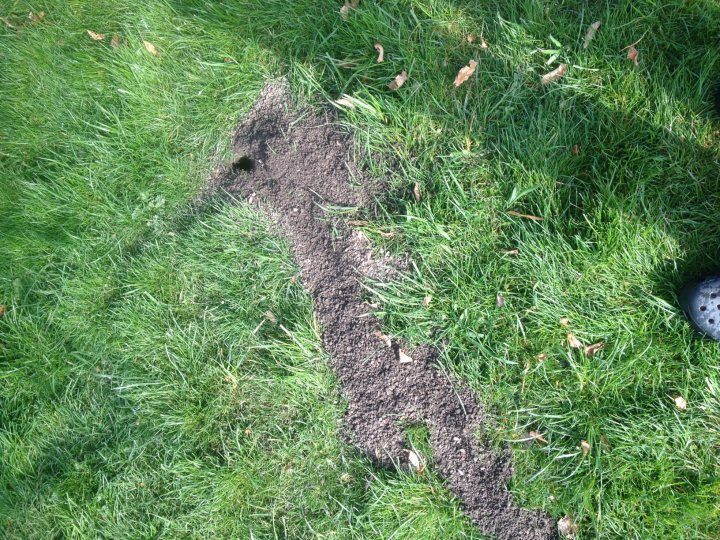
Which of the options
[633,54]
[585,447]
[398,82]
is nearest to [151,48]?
[398,82]

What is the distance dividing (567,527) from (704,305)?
112 centimetres

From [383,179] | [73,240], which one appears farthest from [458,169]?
[73,240]

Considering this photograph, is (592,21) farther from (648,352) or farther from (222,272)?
(222,272)

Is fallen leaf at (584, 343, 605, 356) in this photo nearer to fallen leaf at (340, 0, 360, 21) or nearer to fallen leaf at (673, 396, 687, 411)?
fallen leaf at (673, 396, 687, 411)

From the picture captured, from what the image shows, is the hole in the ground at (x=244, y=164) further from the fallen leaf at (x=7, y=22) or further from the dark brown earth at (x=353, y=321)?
the fallen leaf at (x=7, y=22)

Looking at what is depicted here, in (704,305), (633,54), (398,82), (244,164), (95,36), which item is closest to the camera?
(704,305)

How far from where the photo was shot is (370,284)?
2445 millimetres

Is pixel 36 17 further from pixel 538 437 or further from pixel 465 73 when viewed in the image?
pixel 538 437

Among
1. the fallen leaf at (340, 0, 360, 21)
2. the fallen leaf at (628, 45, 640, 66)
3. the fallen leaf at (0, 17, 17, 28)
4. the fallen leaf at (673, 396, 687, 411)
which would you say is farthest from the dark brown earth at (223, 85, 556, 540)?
the fallen leaf at (0, 17, 17, 28)

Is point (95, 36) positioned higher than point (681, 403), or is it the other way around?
point (95, 36)

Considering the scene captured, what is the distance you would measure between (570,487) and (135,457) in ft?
6.77

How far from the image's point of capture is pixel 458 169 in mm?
2432

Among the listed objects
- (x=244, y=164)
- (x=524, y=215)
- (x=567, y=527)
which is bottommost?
(x=567, y=527)

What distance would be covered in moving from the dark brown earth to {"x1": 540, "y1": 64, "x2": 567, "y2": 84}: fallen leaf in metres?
0.97
